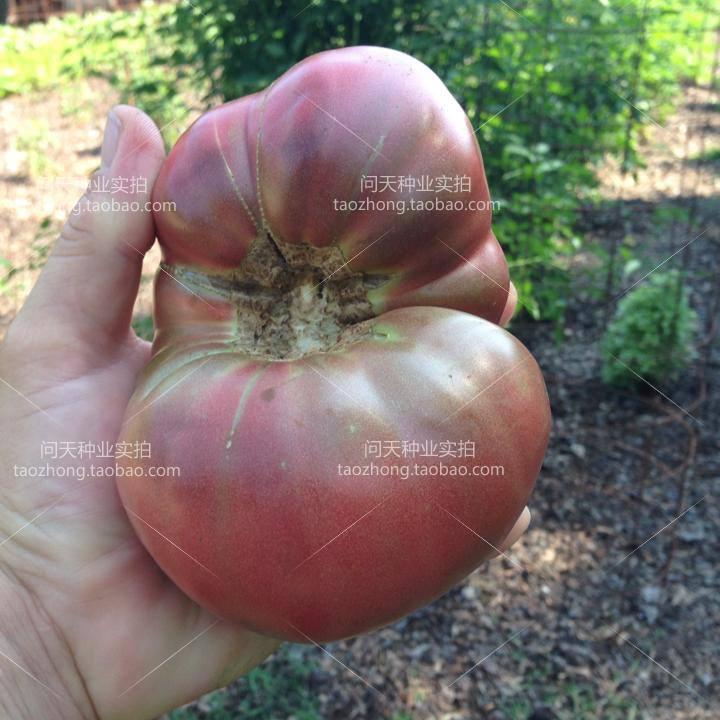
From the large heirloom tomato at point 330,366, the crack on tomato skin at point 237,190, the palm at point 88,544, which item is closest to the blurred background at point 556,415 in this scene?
the palm at point 88,544

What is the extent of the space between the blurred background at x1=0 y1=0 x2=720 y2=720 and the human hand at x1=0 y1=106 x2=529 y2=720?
0.98 metres

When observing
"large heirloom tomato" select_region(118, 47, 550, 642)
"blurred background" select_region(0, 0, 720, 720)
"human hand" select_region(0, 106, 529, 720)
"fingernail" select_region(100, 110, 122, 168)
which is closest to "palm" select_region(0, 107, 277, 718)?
"human hand" select_region(0, 106, 529, 720)

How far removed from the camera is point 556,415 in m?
3.63

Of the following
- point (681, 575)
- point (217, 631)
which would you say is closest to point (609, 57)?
point (681, 575)

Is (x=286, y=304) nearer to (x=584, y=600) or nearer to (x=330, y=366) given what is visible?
(x=330, y=366)

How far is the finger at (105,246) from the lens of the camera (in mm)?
1590

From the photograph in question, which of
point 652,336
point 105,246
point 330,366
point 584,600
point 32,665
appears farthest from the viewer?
point 652,336

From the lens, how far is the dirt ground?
8.27ft

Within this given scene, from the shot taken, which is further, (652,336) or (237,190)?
(652,336)

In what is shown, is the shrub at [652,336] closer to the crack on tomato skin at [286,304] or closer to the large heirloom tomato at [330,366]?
the large heirloom tomato at [330,366]

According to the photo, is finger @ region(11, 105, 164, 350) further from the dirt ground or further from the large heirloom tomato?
the dirt ground

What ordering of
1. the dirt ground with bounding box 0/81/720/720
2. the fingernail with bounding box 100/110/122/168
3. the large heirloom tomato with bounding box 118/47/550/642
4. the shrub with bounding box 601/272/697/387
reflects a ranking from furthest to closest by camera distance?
the shrub with bounding box 601/272/697/387
the dirt ground with bounding box 0/81/720/720
the fingernail with bounding box 100/110/122/168
the large heirloom tomato with bounding box 118/47/550/642

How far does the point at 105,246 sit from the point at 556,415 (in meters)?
2.47

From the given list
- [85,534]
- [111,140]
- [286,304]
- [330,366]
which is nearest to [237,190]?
[286,304]
